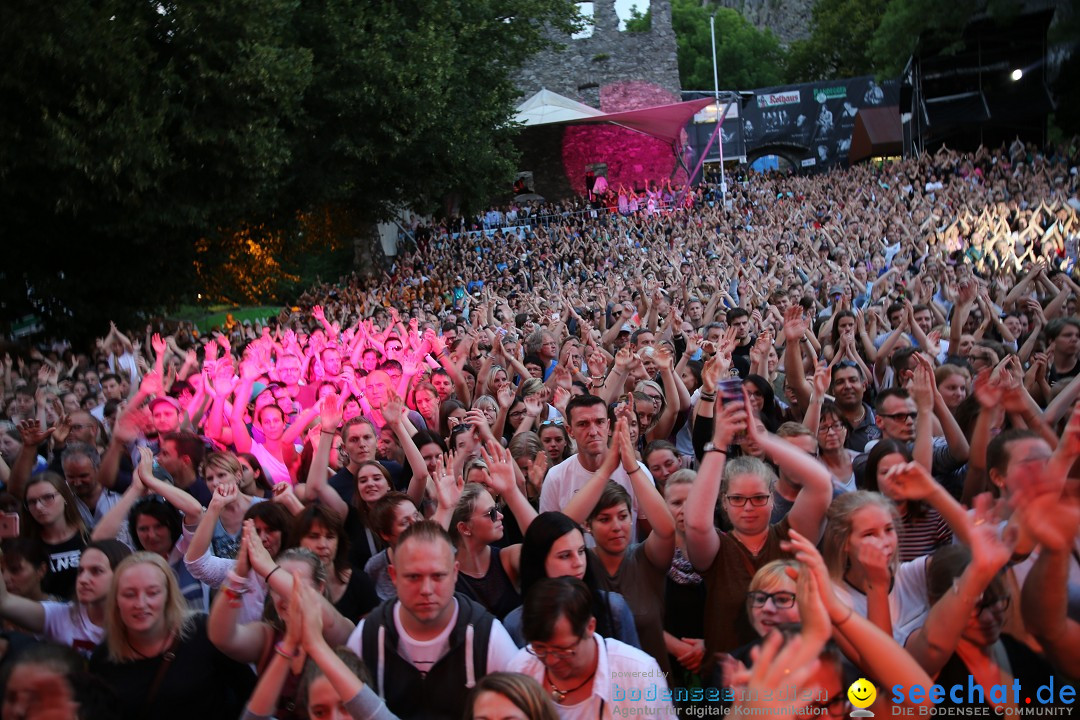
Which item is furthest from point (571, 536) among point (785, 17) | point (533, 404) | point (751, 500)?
point (785, 17)

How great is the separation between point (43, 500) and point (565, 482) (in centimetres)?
230

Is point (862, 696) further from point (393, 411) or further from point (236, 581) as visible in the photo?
point (393, 411)

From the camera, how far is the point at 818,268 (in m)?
11.8

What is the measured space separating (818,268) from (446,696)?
9.74m

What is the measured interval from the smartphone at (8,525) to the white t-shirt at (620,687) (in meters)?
2.61

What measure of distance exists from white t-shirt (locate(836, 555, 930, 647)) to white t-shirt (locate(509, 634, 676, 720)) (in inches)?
24.7

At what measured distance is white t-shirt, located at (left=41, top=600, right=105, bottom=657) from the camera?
364 centimetres

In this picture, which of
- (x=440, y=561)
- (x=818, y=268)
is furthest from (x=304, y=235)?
(x=440, y=561)

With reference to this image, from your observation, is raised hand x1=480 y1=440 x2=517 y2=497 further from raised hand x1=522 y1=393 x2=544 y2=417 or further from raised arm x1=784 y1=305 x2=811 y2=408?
raised arm x1=784 y1=305 x2=811 y2=408

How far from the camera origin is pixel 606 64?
3862cm

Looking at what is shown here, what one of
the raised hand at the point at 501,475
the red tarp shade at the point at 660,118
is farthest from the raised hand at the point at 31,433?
→ the red tarp shade at the point at 660,118

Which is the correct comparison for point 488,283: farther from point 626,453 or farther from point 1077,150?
point 1077,150

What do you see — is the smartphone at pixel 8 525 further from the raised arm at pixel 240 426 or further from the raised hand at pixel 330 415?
the raised arm at pixel 240 426

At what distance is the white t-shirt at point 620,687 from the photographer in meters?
2.74
